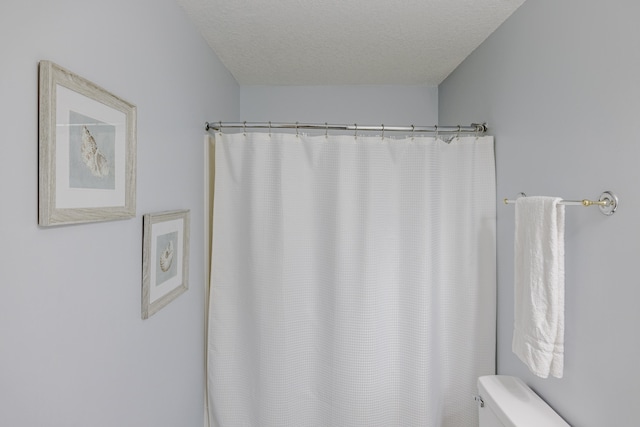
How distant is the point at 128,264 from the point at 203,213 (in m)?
0.73

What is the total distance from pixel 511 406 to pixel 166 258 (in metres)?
1.41

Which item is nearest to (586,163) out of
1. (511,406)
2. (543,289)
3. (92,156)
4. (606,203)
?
(606,203)

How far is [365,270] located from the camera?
186 centimetres

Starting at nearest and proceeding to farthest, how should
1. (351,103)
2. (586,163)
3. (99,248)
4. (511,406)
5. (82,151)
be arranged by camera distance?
1. (82,151)
2. (99,248)
3. (586,163)
4. (511,406)
5. (351,103)

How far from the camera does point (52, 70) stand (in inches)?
31.4

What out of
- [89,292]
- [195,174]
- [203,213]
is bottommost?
[89,292]

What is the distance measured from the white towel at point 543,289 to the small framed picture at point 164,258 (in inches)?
52.2

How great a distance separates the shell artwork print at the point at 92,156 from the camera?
3.03ft

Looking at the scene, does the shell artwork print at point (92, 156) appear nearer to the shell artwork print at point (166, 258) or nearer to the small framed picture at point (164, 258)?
the small framed picture at point (164, 258)

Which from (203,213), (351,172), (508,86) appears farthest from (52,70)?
(508,86)

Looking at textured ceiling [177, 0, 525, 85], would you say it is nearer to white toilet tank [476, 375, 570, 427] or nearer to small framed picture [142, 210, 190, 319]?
small framed picture [142, 210, 190, 319]

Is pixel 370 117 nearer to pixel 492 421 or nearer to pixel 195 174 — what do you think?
pixel 195 174

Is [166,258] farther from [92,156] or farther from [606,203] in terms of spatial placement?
[606,203]

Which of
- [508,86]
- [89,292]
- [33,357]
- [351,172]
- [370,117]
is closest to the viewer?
[33,357]
